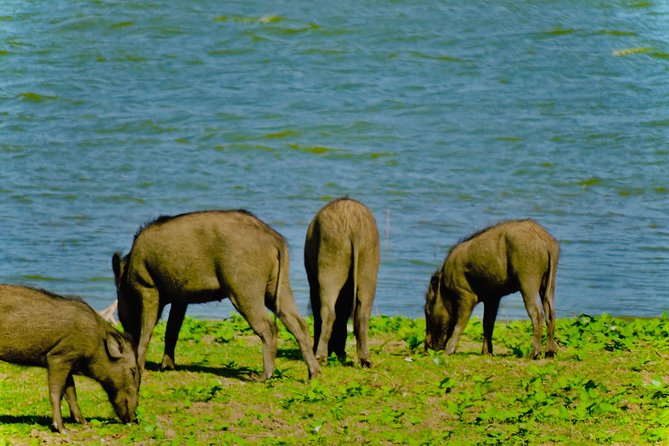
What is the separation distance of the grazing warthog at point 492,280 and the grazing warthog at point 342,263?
143cm

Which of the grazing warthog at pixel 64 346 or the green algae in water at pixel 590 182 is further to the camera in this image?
the green algae in water at pixel 590 182

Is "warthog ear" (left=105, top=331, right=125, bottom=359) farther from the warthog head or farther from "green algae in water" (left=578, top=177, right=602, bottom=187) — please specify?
"green algae in water" (left=578, top=177, right=602, bottom=187)

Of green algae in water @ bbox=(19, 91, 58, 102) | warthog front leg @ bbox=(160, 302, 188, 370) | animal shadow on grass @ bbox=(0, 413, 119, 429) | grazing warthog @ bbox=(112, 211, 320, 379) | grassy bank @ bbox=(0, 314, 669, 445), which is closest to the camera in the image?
grassy bank @ bbox=(0, 314, 669, 445)

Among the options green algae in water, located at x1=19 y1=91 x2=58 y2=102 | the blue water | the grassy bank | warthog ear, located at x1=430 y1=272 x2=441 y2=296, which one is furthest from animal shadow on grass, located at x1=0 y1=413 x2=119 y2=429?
green algae in water, located at x1=19 y1=91 x2=58 y2=102

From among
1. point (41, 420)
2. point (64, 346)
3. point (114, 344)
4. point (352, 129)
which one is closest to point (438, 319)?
point (114, 344)

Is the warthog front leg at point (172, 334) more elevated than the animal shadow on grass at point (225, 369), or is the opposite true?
the warthog front leg at point (172, 334)

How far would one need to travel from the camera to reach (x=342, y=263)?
13.7 metres

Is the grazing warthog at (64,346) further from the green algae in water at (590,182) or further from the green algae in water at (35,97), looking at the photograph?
the green algae in water at (35,97)

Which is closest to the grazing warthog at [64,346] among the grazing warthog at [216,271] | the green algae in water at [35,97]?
the grazing warthog at [216,271]

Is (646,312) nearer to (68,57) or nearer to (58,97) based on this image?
(58,97)

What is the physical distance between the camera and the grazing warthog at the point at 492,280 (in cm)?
1442

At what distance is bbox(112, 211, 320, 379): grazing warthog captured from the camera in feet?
41.4

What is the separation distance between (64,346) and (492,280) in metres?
5.64

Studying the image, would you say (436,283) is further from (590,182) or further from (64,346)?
(590,182)
